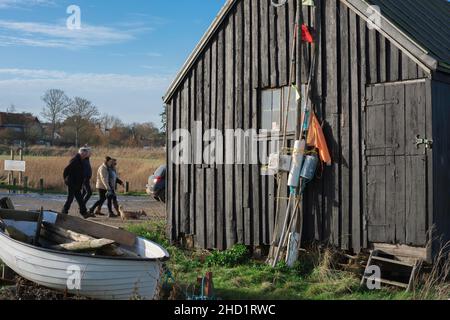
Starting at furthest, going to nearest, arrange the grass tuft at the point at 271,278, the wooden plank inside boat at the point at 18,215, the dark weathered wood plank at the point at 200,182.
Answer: the dark weathered wood plank at the point at 200,182 < the wooden plank inside boat at the point at 18,215 < the grass tuft at the point at 271,278

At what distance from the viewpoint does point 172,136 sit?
13.8m

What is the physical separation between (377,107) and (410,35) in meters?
1.31

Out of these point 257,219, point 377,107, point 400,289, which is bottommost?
point 400,289

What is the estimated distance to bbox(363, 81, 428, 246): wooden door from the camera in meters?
9.62

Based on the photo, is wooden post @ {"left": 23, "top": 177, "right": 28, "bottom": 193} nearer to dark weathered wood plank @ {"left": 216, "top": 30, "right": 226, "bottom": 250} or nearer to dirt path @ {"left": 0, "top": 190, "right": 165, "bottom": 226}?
dirt path @ {"left": 0, "top": 190, "right": 165, "bottom": 226}

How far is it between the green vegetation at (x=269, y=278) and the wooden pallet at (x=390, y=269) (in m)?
0.19

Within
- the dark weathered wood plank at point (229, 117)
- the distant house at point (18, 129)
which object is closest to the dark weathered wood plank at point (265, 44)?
the dark weathered wood plank at point (229, 117)

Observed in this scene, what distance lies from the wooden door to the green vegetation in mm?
992

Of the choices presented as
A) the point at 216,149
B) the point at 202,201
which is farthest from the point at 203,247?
the point at 216,149

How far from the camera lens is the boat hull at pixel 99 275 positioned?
28.0 feet

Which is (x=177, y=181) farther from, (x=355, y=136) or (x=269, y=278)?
(x=355, y=136)

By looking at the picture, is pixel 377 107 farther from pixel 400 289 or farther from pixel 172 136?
pixel 172 136

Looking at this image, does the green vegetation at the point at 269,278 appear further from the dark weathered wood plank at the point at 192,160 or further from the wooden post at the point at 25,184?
the wooden post at the point at 25,184
